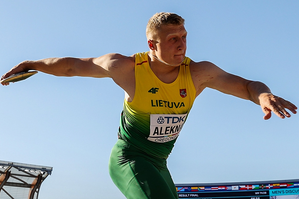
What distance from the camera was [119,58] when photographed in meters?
Answer: 4.56

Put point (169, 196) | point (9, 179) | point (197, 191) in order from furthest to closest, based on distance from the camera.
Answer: point (197, 191)
point (9, 179)
point (169, 196)

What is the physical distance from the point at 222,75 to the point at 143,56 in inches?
39.8

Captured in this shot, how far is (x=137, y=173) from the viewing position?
418 centimetres

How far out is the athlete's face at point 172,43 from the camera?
4.45 m

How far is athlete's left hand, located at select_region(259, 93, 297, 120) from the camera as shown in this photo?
3539 millimetres

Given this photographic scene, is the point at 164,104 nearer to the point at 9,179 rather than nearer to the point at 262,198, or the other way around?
the point at 9,179

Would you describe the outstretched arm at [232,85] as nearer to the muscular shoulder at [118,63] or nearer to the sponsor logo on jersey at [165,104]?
the sponsor logo on jersey at [165,104]

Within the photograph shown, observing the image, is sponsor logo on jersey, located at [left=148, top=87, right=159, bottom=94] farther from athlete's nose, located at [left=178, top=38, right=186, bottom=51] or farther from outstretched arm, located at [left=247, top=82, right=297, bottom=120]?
outstretched arm, located at [left=247, top=82, right=297, bottom=120]

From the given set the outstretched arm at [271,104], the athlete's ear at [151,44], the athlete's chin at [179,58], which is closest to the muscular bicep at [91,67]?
the athlete's ear at [151,44]

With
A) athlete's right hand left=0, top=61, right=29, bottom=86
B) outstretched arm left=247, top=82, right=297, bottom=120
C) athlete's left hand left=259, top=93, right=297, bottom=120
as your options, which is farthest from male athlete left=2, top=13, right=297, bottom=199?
athlete's right hand left=0, top=61, right=29, bottom=86

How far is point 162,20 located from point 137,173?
1.82 metres

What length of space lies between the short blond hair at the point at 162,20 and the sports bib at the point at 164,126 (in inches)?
42.0

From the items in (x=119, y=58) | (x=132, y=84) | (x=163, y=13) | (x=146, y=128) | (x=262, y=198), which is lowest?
(x=262, y=198)

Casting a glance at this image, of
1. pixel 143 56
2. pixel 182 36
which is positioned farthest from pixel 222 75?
pixel 143 56
